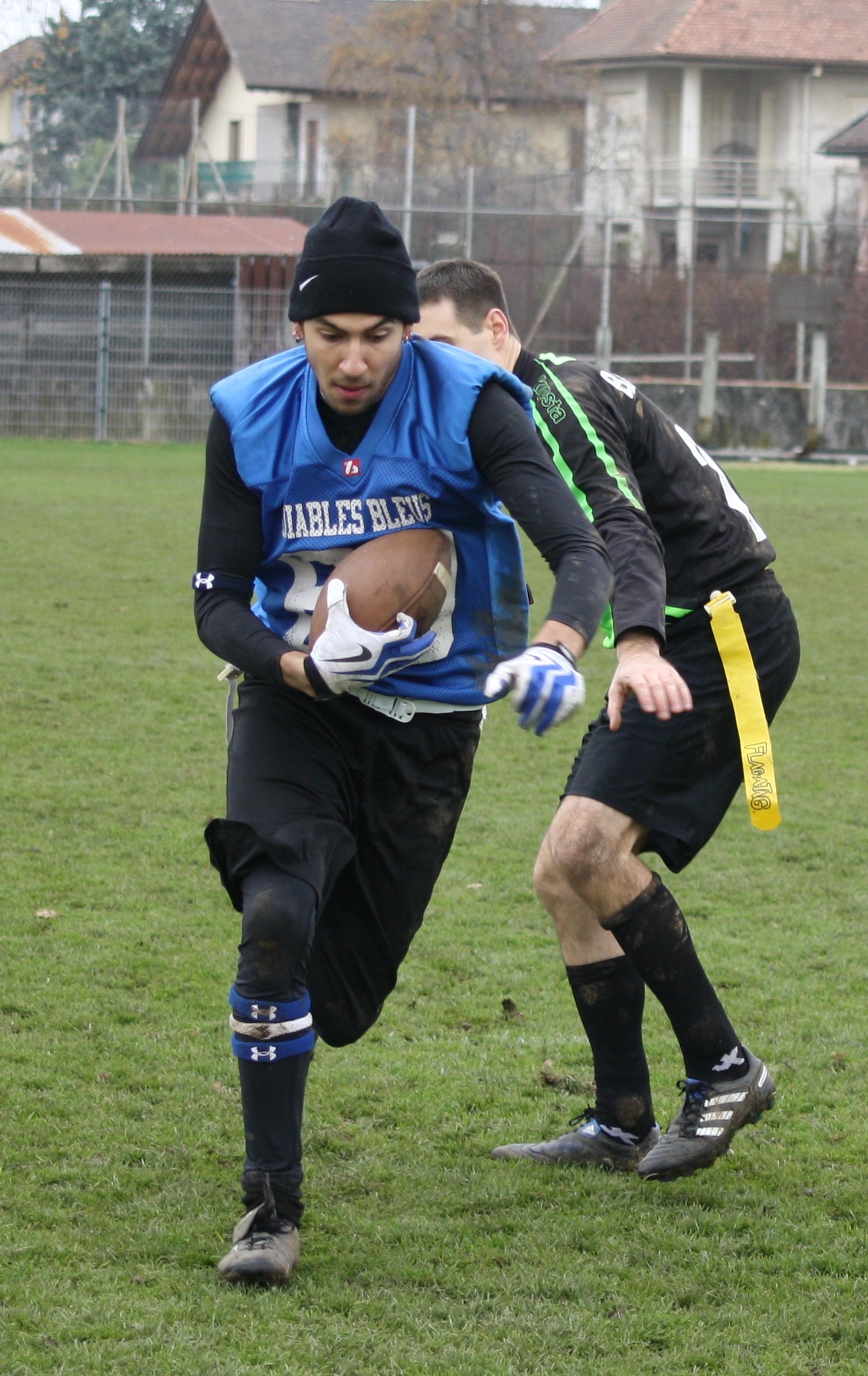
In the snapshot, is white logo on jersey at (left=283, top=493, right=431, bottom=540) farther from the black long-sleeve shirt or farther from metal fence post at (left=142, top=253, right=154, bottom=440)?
metal fence post at (left=142, top=253, right=154, bottom=440)

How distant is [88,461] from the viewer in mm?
23469

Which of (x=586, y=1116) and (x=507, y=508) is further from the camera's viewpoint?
(x=586, y=1116)

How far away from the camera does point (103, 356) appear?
26.3 metres

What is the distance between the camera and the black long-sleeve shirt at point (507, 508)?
3455 mm

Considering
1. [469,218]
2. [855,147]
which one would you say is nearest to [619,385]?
[469,218]

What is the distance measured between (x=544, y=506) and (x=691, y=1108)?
153cm

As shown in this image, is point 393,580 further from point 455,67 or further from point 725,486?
point 455,67

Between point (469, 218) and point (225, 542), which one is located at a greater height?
point (469, 218)

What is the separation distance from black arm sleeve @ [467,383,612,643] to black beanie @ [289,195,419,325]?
0.88 feet

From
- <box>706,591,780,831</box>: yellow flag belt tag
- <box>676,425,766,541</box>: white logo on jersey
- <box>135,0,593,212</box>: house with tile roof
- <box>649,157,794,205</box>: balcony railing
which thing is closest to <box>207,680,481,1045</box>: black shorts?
<box>706,591,780,831</box>: yellow flag belt tag

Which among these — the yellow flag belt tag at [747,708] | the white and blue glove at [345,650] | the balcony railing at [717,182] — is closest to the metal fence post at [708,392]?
the balcony railing at [717,182]

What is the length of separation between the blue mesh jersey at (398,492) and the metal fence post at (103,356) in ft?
76.0

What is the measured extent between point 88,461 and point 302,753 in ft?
67.1

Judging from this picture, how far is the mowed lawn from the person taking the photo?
3277mm
